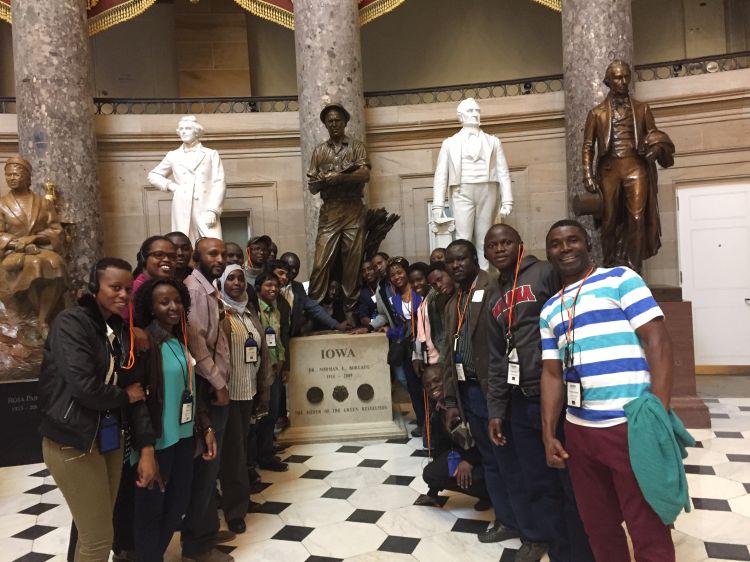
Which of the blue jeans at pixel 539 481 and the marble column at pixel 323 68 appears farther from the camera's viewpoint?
the marble column at pixel 323 68

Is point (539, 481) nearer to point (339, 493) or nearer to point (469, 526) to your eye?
point (469, 526)

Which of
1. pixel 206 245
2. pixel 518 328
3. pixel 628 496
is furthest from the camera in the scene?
pixel 206 245

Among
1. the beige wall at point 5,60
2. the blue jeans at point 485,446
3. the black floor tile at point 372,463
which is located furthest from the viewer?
the beige wall at point 5,60

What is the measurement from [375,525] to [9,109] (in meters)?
9.57

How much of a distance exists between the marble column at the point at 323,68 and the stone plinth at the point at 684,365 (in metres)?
4.64

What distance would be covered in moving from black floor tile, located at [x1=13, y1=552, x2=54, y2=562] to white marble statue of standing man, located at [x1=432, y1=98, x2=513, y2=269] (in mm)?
5056

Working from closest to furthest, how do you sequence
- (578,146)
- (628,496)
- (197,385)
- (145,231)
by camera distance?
(628,496) → (197,385) → (578,146) → (145,231)

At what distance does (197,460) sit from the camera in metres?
3.27

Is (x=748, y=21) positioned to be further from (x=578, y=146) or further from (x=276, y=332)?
(x=276, y=332)

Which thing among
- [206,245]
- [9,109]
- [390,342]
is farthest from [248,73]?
[206,245]

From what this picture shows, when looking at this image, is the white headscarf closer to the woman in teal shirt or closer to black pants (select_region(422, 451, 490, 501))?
the woman in teal shirt

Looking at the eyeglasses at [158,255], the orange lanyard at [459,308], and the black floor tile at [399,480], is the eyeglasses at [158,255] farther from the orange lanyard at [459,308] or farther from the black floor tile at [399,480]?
the black floor tile at [399,480]

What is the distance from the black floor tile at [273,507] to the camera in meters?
4.17

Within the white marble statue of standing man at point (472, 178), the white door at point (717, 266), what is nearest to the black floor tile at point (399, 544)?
the white marble statue of standing man at point (472, 178)
